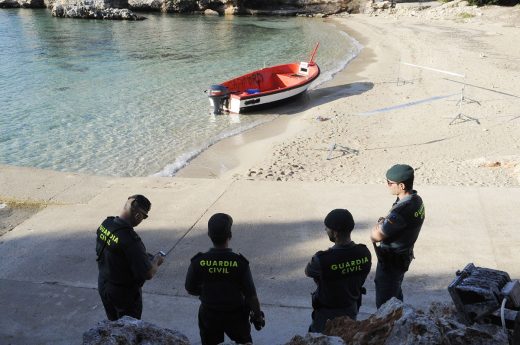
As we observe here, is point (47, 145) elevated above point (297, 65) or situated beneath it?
situated beneath

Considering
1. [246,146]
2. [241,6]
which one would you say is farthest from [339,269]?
[241,6]

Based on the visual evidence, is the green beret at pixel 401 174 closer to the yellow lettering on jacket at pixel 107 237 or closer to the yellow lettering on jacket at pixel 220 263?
the yellow lettering on jacket at pixel 220 263

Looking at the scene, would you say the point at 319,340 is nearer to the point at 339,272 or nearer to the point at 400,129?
the point at 339,272

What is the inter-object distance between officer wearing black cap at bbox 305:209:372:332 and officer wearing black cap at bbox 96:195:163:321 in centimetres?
123

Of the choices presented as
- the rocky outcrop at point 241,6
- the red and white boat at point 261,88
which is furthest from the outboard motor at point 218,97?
the rocky outcrop at point 241,6

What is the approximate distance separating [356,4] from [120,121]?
3541cm

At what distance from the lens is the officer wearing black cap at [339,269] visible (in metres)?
3.59

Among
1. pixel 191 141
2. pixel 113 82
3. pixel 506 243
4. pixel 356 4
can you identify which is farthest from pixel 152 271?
pixel 356 4

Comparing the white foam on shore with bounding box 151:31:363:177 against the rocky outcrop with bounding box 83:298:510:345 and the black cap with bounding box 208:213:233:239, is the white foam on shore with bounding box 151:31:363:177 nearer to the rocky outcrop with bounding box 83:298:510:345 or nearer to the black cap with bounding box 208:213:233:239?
the black cap with bounding box 208:213:233:239

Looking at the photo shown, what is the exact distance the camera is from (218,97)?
53.4 ft

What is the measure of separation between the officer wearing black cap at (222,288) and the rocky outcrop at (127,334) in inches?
20.3

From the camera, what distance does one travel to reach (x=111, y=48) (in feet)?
98.7

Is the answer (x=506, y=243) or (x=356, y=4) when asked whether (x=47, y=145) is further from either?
(x=356, y=4)

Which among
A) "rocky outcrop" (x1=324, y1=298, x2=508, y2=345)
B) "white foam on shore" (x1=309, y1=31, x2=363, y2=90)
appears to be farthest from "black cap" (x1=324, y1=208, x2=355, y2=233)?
"white foam on shore" (x1=309, y1=31, x2=363, y2=90)
